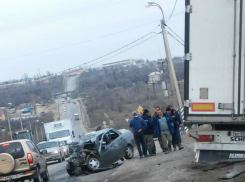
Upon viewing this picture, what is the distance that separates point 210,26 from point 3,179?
26.3 ft

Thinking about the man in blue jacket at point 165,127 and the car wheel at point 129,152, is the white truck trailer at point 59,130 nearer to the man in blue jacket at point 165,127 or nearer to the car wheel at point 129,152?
the car wheel at point 129,152

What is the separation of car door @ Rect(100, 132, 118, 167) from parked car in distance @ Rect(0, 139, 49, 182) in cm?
261

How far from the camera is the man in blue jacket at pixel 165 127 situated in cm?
1527

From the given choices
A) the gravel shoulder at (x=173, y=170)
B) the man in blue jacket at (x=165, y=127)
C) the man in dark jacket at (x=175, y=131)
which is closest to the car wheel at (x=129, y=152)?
the gravel shoulder at (x=173, y=170)

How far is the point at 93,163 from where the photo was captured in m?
15.8

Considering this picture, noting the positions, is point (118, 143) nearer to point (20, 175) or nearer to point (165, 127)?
point (165, 127)

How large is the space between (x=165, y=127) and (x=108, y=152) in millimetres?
2423

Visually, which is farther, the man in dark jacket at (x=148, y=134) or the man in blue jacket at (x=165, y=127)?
the man in dark jacket at (x=148, y=134)

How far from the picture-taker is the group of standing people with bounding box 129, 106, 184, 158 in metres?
15.3

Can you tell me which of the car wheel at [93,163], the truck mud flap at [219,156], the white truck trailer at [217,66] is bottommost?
the car wheel at [93,163]

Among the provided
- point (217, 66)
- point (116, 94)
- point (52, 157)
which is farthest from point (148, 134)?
point (116, 94)

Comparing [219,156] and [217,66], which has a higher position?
[217,66]

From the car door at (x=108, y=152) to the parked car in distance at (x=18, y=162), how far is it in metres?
2.61

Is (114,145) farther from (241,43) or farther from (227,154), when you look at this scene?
(241,43)
